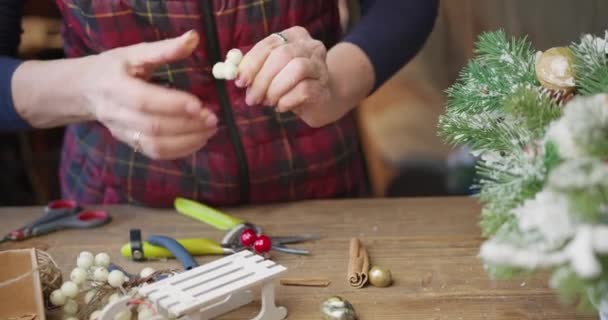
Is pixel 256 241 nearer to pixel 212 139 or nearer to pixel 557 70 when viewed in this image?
pixel 212 139

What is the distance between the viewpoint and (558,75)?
22.5 inches

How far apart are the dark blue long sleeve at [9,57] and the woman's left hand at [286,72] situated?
0.30 m

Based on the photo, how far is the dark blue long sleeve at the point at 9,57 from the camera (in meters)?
0.87

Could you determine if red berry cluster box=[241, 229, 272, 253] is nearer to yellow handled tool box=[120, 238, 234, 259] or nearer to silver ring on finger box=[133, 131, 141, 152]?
yellow handled tool box=[120, 238, 234, 259]

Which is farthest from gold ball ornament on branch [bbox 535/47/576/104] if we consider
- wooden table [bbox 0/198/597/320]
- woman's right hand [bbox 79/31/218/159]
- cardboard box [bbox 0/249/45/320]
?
cardboard box [bbox 0/249/45/320]

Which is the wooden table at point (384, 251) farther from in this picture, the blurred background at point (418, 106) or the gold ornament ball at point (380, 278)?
the blurred background at point (418, 106)

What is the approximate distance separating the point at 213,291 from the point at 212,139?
0.33m

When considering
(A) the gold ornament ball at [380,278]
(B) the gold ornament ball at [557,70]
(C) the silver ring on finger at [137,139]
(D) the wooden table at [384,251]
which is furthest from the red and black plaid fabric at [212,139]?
(B) the gold ornament ball at [557,70]

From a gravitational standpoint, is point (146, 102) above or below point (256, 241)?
above

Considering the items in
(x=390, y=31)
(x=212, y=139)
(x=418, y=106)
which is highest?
(x=390, y=31)

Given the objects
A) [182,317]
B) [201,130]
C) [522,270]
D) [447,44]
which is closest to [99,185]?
[201,130]

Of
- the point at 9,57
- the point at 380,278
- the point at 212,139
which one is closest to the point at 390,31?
the point at 212,139

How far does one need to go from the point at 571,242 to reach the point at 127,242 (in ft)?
1.71

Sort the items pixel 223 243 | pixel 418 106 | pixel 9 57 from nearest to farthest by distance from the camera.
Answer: pixel 223 243 < pixel 9 57 < pixel 418 106
